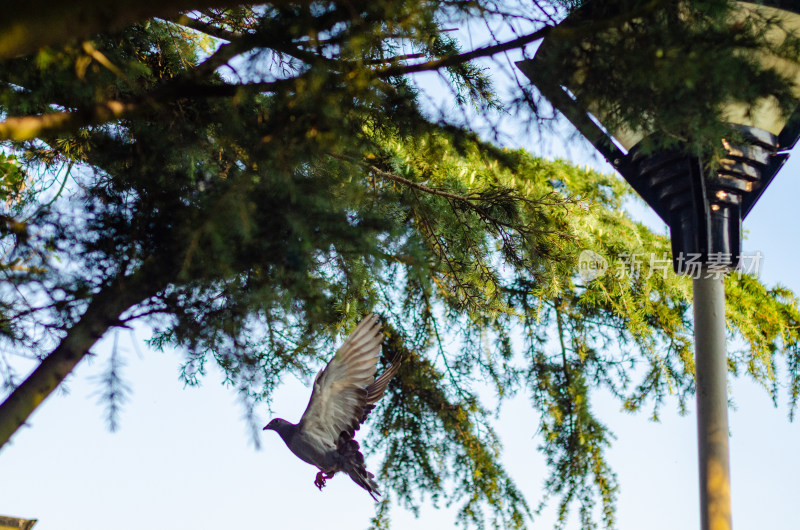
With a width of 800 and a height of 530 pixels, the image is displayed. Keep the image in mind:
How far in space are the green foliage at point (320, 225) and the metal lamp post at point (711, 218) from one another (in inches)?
8.7

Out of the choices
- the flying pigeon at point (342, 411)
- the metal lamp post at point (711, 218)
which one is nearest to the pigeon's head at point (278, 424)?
the flying pigeon at point (342, 411)

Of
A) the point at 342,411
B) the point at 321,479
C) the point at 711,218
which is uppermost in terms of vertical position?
the point at 711,218

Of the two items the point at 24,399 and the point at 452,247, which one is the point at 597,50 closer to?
the point at 452,247

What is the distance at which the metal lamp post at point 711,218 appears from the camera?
1483mm

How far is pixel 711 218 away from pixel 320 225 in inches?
34.2

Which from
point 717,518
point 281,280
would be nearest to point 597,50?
point 281,280

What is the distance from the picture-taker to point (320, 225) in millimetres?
1195

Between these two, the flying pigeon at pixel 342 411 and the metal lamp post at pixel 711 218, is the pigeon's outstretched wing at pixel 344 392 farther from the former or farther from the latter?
the metal lamp post at pixel 711 218

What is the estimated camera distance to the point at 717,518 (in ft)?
4.79

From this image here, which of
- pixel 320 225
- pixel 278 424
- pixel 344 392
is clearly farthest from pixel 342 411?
pixel 320 225

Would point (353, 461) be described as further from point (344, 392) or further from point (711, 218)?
point (711, 218)

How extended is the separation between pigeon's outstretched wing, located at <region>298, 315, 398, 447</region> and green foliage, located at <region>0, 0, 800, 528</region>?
0.28 feet

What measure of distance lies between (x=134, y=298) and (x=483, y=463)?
4.32ft

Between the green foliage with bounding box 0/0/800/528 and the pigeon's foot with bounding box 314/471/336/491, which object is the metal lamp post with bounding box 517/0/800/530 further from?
the pigeon's foot with bounding box 314/471/336/491
